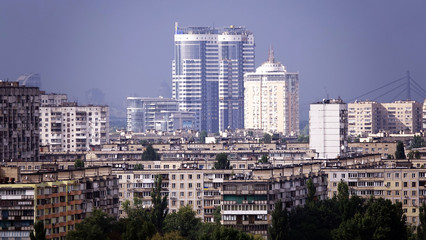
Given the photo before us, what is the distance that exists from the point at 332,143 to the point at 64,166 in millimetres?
36668

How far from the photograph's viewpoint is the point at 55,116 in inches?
7825

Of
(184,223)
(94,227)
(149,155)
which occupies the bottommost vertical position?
(184,223)

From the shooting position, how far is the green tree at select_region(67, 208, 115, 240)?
7844 cm

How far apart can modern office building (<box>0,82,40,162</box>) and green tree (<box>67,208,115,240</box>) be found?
1948 inches

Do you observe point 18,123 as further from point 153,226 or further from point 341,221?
point 153,226

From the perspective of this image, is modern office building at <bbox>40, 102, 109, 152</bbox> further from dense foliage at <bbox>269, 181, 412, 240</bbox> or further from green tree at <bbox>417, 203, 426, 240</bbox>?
green tree at <bbox>417, 203, 426, 240</bbox>

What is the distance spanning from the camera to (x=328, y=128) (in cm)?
15275

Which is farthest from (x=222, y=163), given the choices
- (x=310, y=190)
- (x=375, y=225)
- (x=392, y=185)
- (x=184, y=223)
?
(x=375, y=225)

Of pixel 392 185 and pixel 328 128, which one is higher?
pixel 328 128

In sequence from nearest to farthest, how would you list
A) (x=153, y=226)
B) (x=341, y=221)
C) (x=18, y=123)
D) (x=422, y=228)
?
(x=153, y=226) < (x=422, y=228) < (x=341, y=221) < (x=18, y=123)

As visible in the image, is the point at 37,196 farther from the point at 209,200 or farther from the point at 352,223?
the point at 209,200

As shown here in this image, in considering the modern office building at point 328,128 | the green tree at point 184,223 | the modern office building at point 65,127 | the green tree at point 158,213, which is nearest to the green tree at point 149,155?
the modern office building at point 328,128

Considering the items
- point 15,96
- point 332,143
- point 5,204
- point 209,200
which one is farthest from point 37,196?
point 332,143

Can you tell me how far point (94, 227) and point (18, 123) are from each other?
5880cm
